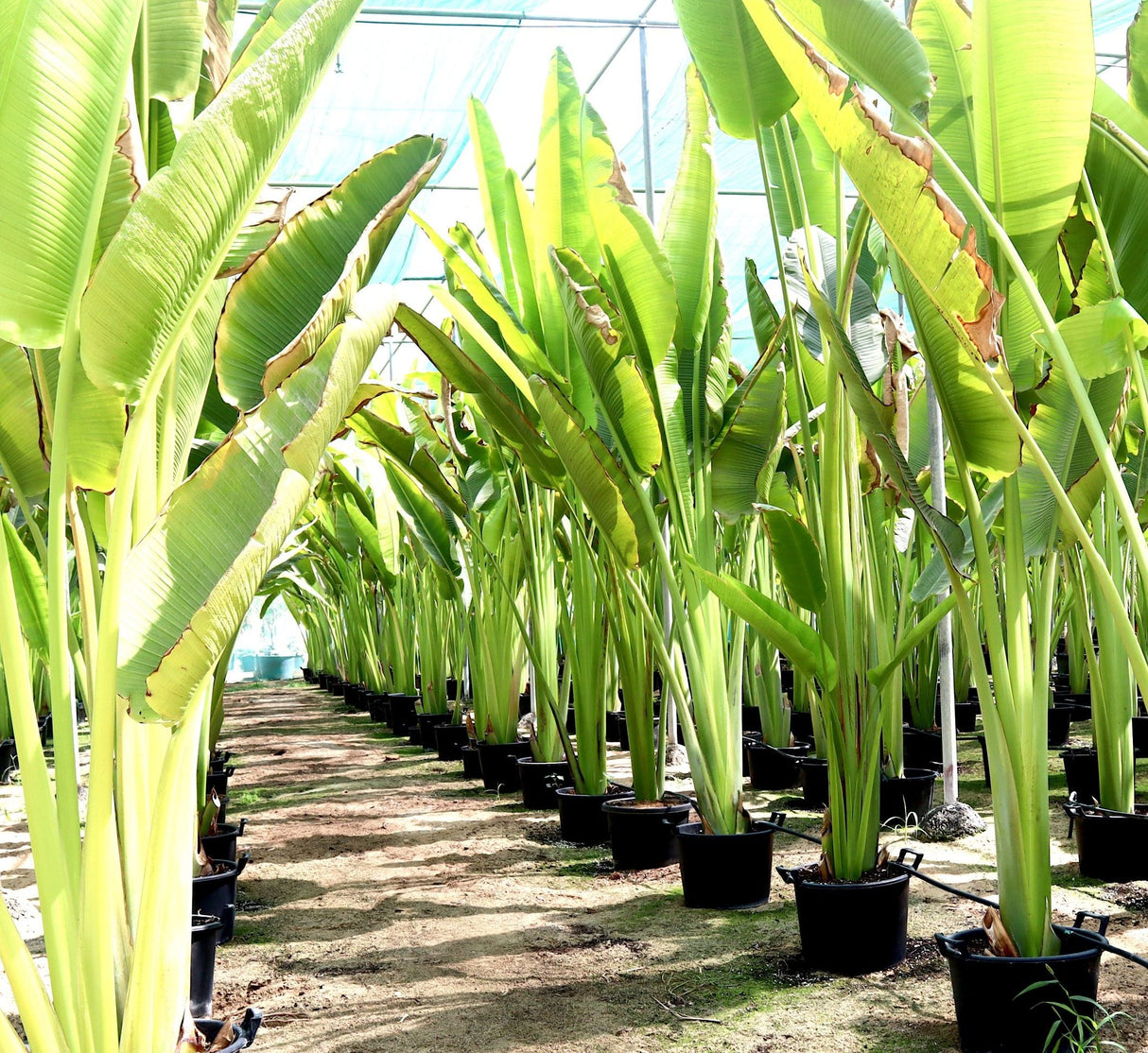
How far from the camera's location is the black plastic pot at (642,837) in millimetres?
3072

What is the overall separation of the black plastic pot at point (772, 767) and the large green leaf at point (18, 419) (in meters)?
3.23

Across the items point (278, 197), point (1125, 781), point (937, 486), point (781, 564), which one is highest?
point (278, 197)

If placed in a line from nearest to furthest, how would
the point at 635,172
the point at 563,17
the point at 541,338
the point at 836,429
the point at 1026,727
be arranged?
the point at 1026,727
the point at 836,429
the point at 541,338
the point at 563,17
the point at 635,172

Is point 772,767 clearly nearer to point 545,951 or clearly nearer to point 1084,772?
point 1084,772

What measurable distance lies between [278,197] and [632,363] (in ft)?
2.79

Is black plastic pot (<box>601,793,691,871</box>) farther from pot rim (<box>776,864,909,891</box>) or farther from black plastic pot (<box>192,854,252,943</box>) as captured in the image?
black plastic pot (<box>192,854,252,943</box>)

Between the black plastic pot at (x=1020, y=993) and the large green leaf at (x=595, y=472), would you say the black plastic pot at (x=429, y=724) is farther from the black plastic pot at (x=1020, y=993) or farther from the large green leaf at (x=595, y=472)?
the black plastic pot at (x=1020, y=993)

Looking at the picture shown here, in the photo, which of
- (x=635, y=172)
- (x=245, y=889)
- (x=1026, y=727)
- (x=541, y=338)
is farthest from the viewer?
(x=635, y=172)

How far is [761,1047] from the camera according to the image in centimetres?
186

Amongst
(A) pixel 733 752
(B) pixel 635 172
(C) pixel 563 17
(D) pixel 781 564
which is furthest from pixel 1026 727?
(B) pixel 635 172

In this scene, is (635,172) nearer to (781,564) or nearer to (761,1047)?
(781,564)

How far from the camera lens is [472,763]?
521 cm

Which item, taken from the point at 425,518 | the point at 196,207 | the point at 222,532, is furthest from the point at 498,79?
the point at 222,532

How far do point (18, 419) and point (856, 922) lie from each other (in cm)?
180
